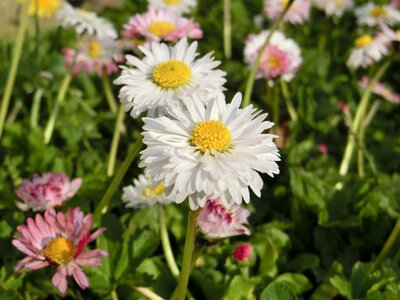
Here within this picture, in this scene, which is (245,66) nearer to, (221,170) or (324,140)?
(324,140)

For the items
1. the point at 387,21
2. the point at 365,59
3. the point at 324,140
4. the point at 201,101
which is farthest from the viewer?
the point at 387,21

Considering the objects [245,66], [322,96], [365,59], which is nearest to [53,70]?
[245,66]

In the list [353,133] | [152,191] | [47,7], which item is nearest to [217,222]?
[152,191]

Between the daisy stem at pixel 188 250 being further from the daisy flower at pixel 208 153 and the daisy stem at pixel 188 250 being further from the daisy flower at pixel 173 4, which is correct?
the daisy flower at pixel 173 4

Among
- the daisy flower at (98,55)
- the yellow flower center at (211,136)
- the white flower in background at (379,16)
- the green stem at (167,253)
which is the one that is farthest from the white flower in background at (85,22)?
the white flower in background at (379,16)

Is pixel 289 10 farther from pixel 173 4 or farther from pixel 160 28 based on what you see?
pixel 160 28
